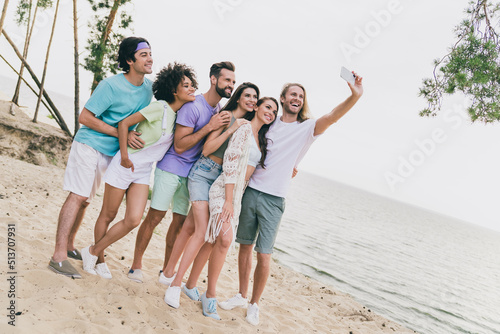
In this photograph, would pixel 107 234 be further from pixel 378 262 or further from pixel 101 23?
pixel 378 262

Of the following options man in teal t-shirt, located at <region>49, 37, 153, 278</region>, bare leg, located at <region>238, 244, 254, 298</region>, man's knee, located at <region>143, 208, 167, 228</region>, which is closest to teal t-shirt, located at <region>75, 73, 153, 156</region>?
man in teal t-shirt, located at <region>49, 37, 153, 278</region>

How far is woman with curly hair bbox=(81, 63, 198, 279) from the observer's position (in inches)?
136

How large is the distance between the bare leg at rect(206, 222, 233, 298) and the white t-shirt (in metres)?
0.60

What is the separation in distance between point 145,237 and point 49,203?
335 cm

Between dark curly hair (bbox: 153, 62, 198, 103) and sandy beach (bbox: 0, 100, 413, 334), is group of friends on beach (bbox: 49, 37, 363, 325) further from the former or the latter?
sandy beach (bbox: 0, 100, 413, 334)

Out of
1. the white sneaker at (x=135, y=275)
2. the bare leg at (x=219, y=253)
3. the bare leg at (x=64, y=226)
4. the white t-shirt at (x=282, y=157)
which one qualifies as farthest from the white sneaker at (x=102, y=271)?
the white t-shirt at (x=282, y=157)

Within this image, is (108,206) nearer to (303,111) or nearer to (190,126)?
(190,126)

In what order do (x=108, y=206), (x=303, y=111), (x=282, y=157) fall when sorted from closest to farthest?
(x=108, y=206)
(x=282, y=157)
(x=303, y=111)

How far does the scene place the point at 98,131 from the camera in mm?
3467

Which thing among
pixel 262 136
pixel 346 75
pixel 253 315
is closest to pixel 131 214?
pixel 262 136

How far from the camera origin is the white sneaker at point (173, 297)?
3.49 m

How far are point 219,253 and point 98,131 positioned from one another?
167cm

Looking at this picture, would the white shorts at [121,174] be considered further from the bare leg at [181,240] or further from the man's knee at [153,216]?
the bare leg at [181,240]

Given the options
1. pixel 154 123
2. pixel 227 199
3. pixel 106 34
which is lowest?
pixel 227 199
